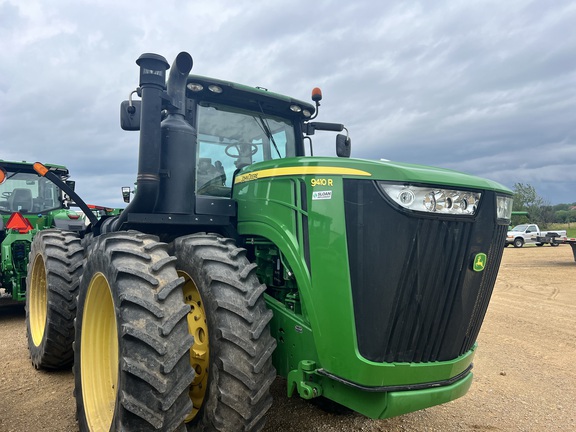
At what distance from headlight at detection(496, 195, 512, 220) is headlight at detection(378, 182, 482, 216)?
0.98 ft

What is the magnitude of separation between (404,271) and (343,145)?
7.09 feet

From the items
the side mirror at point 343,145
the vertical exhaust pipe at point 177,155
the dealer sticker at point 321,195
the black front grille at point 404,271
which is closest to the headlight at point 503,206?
the black front grille at point 404,271

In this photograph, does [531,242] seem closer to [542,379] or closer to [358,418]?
[542,379]

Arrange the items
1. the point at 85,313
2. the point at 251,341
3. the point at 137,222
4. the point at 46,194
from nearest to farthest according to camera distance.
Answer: the point at 251,341 → the point at 85,313 → the point at 137,222 → the point at 46,194

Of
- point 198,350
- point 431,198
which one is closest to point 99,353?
point 198,350

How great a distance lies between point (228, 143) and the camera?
388 centimetres

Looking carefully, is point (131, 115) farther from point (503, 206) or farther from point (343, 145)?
point (503, 206)

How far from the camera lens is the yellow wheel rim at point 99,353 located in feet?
10.1

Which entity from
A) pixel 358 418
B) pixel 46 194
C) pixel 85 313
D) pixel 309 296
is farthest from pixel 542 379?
pixel 46 194

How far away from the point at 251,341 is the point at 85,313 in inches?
52.4

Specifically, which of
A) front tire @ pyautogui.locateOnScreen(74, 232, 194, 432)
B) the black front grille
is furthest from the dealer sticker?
front tire @ pyautogui.locateOnScreen(74, 232, 194, 432)

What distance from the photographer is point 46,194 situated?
28.6 ft

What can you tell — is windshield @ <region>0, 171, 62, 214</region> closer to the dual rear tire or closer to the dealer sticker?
the dual rear tire

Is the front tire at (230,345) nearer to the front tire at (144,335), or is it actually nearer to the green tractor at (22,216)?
the front tire at (144,335)
